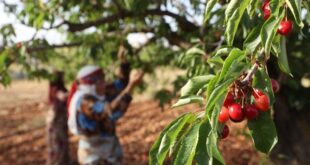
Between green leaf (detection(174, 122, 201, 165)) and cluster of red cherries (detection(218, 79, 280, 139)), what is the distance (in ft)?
0.30

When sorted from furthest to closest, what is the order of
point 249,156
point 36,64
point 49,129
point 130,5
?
1. point 249,156
2. point 49,129
3. point 36,64
4. point 130,5

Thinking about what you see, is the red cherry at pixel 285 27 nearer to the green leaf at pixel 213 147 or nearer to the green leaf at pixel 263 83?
the green leaf at pixel 263 83

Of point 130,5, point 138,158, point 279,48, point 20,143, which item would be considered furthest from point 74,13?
point 20,143

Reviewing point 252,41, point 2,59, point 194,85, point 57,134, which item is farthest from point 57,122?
point 252,41

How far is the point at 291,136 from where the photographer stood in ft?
16.3

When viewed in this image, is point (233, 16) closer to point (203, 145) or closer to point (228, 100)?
point (228, 100)

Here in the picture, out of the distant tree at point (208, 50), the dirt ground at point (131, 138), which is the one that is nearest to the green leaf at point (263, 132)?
the distant tree at point (208, 50)

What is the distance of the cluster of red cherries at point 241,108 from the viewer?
1432 millimetres

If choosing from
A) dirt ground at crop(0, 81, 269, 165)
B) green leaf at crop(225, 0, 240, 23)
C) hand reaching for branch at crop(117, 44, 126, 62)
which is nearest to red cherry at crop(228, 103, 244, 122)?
green leaf at crop(225, 0, 240, 23)

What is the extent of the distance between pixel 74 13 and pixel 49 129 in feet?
6.80

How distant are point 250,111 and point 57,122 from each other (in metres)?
5.27

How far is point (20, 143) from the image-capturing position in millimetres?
9922

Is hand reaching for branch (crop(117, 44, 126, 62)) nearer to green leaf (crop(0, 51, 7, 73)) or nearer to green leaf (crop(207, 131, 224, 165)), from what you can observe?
green leaf (crop(0, 51, 7, 73))

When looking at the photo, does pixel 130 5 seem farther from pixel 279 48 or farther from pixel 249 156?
pixel 249 156
